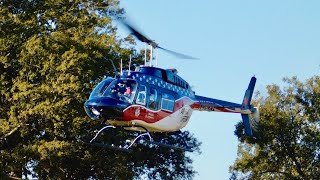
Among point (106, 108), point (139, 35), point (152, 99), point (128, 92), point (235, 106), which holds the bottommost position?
point (106, 108)

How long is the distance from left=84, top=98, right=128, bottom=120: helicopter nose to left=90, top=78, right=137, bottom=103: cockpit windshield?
248 millimetres

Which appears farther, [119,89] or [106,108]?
[119,89]

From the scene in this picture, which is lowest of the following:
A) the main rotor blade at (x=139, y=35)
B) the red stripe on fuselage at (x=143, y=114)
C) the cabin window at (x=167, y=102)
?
the red stripe on fuselage at (x=143, y=114)

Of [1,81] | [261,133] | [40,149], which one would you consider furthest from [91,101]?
[261,133]

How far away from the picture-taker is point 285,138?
51.3 meters

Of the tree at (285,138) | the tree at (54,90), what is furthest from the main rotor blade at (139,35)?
the tree at (285,138)

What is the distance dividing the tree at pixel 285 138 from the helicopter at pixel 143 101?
914 inches

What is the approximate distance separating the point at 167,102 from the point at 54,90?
15766mm

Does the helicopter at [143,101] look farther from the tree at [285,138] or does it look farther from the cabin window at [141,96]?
the tree at [285,138]

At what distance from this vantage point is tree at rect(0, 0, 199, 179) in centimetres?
4159

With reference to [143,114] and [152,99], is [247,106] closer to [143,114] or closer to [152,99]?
[152,99]

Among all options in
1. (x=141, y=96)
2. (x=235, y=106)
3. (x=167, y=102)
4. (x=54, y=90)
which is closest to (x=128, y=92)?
(x=141, y=96)

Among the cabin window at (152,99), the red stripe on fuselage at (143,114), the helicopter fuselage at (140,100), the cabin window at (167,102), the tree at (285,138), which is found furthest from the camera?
the tree at (285,138)

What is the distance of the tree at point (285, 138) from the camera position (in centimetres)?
5094
